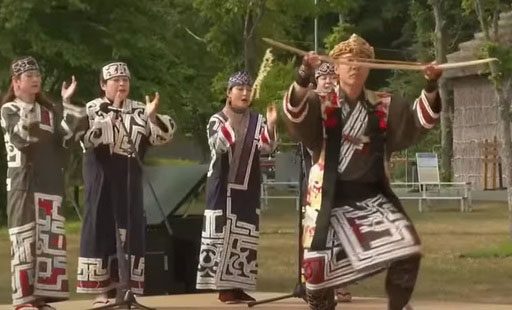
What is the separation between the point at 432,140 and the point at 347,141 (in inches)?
1231

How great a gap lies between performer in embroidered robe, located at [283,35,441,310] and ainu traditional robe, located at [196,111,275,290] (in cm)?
251

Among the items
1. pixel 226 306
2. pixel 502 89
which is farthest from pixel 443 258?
pixel 226 306

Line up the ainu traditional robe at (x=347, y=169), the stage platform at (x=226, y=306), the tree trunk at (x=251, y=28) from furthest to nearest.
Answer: the tree trunk at (x=251, y=28) → the stage platform at (x=226, y=306) → the ainu traditional robe at (x=347, y=169)

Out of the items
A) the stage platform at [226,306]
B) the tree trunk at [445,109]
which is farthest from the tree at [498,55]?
the tree trunk at [445,109]

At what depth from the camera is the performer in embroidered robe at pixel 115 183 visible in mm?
8047

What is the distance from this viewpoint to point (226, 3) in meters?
17.2

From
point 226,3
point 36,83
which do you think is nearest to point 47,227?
point 36,83

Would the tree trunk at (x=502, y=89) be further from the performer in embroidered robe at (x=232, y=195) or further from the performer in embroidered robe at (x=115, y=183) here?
the performer in embroidered robe at (x=115, y=183)

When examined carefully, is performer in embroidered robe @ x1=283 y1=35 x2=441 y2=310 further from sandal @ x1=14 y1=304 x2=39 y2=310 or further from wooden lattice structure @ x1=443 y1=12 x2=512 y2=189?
wooden lattice structure @ x1=443 y1=12 x2=512 y2=189

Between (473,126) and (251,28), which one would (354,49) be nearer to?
(251,28)

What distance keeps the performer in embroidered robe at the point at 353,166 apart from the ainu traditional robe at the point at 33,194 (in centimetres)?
214

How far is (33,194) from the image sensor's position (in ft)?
25.3

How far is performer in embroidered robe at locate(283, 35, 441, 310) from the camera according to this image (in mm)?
5805

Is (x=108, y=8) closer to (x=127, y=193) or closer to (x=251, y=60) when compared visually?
(x=251, y=60)
